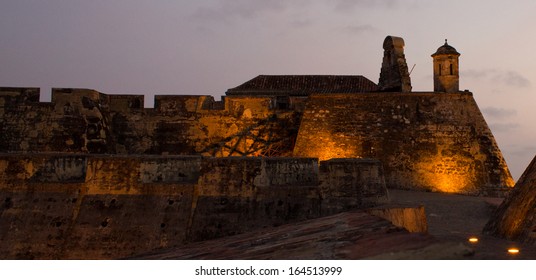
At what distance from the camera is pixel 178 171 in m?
10.5

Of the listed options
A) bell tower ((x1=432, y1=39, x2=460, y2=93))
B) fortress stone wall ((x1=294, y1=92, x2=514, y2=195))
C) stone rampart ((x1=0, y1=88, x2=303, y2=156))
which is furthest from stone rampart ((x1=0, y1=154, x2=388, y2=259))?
bell tower ((x1=432, y1=39, x2=460, y2=93))

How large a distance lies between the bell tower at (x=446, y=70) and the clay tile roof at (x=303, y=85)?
7.53 m

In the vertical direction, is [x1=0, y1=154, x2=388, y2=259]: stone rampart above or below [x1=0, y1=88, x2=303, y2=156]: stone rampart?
below

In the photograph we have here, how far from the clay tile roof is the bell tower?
7528 millimetres

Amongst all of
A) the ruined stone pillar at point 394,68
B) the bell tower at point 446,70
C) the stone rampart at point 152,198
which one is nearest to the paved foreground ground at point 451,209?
the stone rampart at point 152,198

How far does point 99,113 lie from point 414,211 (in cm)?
1267

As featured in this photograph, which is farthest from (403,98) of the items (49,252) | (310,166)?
(49,252)

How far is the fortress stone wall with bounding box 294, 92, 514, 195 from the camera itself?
15.8 meters

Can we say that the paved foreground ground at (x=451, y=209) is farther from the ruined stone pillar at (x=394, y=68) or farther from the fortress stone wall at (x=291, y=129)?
the ruined stone pillar at (x=394, y=68)

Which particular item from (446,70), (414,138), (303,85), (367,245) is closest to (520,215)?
A: (367,245)

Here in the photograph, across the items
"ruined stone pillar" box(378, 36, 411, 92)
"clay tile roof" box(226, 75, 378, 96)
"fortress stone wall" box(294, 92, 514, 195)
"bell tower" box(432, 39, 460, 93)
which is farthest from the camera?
"clay tile roof" box(226, 75, 378, 96)

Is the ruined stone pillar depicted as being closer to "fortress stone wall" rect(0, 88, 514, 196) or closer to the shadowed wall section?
"fortress stone wall" rect(0, 88, 514, 196)

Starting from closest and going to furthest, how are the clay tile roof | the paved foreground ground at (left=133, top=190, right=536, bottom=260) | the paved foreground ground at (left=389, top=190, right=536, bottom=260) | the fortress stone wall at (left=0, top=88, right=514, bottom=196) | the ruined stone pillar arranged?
the paved foreground ground at (left=133, top=190, right=536, bottom=260)
the paved foreground ground at (left=389, top=190, right=536, bottom=260)
the fortress stone wall at (left=0, top=88, right=514, bottom=196)
the ruined stone pillar
the clay tile roof
